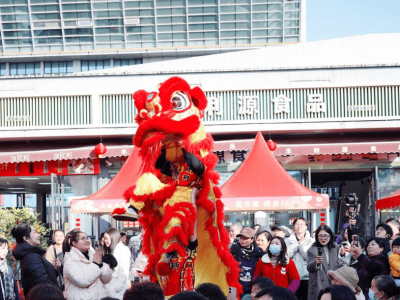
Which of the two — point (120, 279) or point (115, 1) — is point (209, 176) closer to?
point (120, 279)

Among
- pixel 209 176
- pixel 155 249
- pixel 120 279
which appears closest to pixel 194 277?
pixel 155 249

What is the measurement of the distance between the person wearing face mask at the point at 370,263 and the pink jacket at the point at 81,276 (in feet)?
9.38

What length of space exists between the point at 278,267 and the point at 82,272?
7.85 feet

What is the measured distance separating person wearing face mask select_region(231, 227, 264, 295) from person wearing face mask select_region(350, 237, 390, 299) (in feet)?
4.15

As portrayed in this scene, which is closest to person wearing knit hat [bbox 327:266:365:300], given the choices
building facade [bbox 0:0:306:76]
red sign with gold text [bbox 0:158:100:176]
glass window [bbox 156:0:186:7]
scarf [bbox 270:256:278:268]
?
scarf [bbox 270:256:278:268]

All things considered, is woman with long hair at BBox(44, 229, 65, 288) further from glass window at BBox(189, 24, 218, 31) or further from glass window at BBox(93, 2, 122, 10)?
glass window at BBox(93, 2, 122, 10)

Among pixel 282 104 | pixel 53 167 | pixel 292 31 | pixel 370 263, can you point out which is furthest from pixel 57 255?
pixel 292 31

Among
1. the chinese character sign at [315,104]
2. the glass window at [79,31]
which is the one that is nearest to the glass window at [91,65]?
the glass window at [79,31]

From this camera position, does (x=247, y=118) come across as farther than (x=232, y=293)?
Yes

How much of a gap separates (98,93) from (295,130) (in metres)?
4.92

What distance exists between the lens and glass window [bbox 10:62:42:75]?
41.7 meters

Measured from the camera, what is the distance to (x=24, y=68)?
4191cm

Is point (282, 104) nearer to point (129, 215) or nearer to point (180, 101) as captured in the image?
point (129, 215)

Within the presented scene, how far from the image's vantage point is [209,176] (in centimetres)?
727
